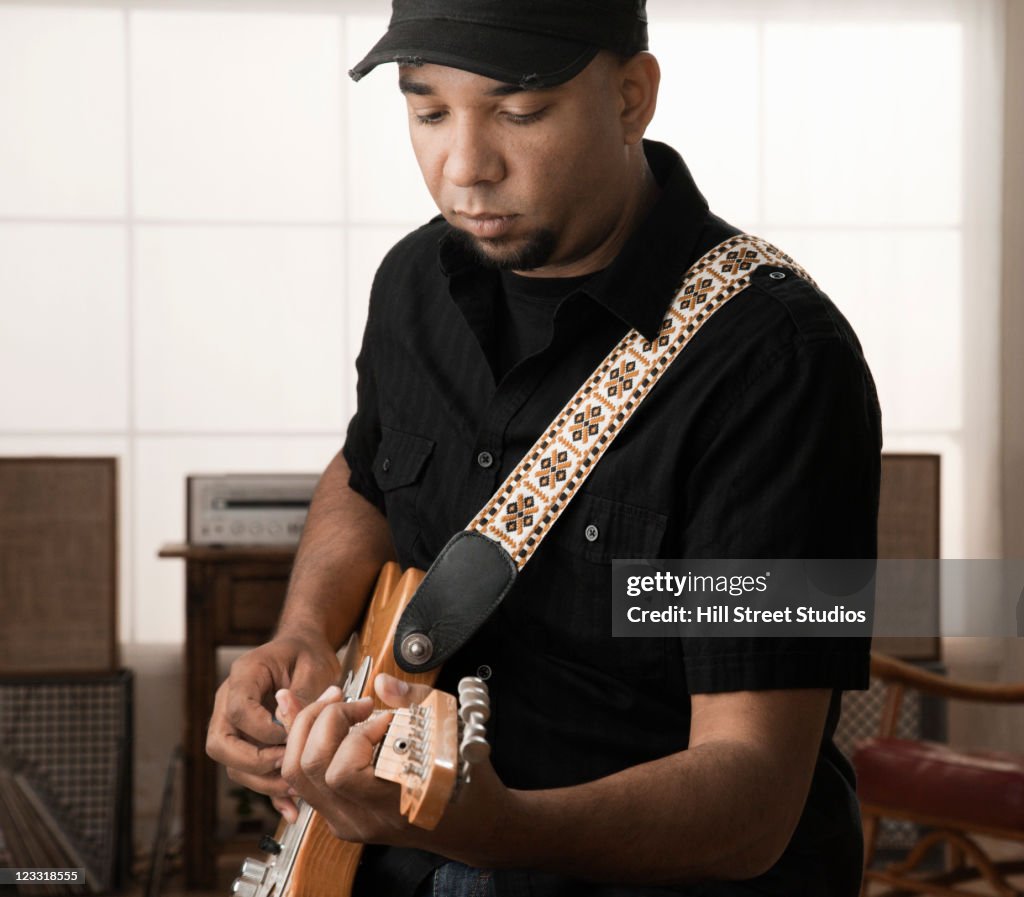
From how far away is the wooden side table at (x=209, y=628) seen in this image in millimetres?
3049

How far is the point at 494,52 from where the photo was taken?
1.03 metres

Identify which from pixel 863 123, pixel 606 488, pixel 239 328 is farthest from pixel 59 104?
pixel 606 488

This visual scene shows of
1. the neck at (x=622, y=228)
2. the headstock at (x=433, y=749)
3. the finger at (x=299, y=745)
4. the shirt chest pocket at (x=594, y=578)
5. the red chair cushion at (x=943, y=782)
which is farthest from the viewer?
the red chair cushion at (x=943, y=782)

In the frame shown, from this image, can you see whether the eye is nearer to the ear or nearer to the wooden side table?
the ear

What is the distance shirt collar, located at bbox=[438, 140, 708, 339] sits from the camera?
113cm

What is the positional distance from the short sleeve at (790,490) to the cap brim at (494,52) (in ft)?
0.96

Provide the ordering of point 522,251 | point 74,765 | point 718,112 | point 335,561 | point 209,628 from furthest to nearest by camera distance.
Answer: point 718,112 → point 74,765 → point 209,628 → point 335,561 → point 522,251

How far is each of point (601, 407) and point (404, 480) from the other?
25 cm

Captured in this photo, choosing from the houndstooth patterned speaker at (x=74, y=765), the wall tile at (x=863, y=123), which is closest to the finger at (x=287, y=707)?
the houndstooth patterned speaker at (x=74, y=765)

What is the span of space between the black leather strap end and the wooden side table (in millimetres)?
1970

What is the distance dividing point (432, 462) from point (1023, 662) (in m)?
2.84

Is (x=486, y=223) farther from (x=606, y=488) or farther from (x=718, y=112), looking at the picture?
(x=718, y=112)

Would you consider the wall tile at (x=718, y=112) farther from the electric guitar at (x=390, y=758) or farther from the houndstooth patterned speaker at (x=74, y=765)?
the electric guitar at (x=390, y=758)

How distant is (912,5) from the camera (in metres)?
3.71
